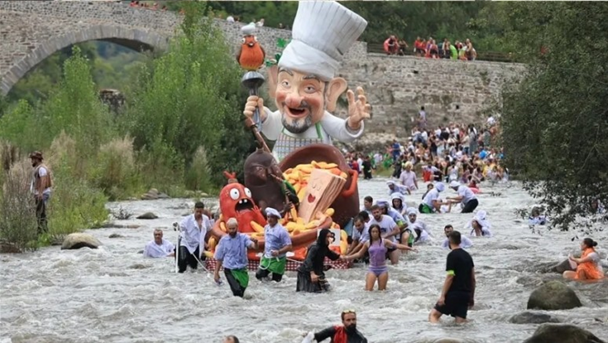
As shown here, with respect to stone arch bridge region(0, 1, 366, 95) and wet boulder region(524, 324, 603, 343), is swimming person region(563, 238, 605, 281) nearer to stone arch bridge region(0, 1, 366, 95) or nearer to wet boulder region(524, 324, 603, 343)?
wet boulder region(524, 324, 603, 343)

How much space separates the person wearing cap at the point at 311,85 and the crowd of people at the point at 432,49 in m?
41.9

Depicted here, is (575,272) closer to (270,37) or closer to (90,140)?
(90,140)

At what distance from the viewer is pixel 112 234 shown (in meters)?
28.8

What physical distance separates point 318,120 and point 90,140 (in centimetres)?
1560

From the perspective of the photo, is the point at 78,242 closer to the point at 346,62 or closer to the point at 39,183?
the point at 39,183

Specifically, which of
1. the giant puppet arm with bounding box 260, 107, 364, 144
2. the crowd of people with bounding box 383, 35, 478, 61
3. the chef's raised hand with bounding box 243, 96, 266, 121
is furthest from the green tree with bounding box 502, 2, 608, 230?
the crowd of people with bounding box 383, 35, 478, 61

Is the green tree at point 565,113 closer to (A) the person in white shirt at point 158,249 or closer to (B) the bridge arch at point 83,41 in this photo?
(A) the person in white shirt at point 158,249

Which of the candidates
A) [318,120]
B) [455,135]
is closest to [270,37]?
[455,135]

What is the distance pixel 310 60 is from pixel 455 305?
7.78 metres

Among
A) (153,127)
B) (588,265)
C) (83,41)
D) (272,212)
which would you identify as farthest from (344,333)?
(83,41)

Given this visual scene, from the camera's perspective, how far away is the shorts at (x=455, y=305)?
17.1 m

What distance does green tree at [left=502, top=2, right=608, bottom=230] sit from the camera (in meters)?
19.7

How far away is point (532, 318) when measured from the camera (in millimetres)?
17844

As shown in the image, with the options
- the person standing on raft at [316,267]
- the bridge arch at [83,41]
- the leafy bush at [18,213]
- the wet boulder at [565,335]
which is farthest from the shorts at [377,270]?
the bridge arch at [83,41]
